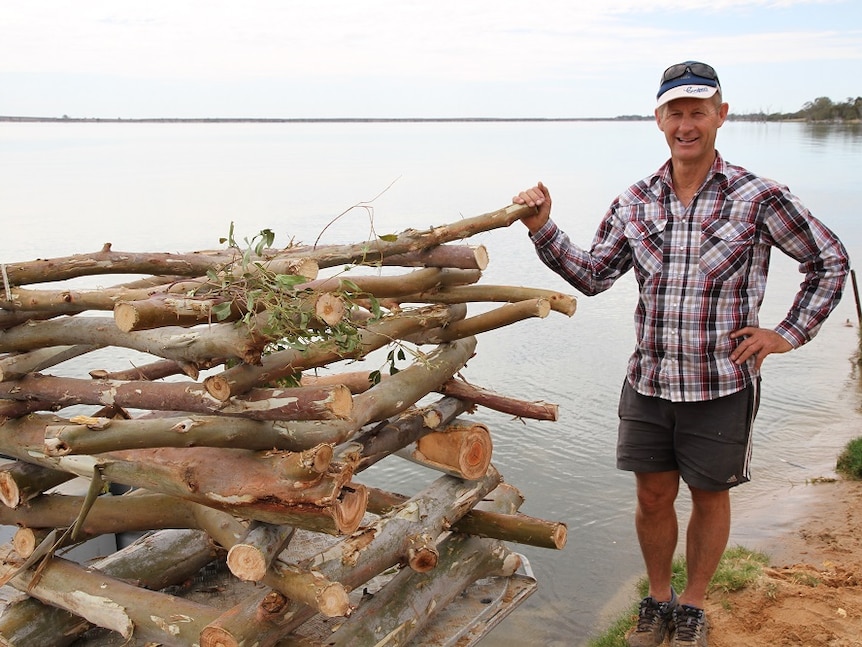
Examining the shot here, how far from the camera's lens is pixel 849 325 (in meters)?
11.6

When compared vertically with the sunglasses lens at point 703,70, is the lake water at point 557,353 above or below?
below

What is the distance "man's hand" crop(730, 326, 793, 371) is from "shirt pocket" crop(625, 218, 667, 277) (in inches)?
15.8

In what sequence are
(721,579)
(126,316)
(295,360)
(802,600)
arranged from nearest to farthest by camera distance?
1. (126,316)
2. (295,360)
3. (802,600)
4. (721,579)

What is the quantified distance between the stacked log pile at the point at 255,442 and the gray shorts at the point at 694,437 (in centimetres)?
44

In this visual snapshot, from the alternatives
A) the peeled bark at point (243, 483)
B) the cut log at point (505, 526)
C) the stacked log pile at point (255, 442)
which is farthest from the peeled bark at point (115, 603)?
the cut log at point (505, 526)

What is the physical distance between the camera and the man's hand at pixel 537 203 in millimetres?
3939

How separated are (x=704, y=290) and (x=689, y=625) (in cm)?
142

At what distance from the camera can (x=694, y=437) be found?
3793mm

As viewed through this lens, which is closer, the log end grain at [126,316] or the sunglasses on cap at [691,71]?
the log end grain at [126,316]

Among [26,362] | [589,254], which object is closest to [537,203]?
[589,254]

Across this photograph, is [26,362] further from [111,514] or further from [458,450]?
[458,450]

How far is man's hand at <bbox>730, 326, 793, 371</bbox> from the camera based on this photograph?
365cm

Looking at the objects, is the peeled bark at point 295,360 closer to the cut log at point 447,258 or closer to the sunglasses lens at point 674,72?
the cut log at point 447,258

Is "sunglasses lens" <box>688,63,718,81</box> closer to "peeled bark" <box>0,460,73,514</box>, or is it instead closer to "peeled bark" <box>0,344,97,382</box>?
"peeled bark" <box>0,344,97,382</box>
